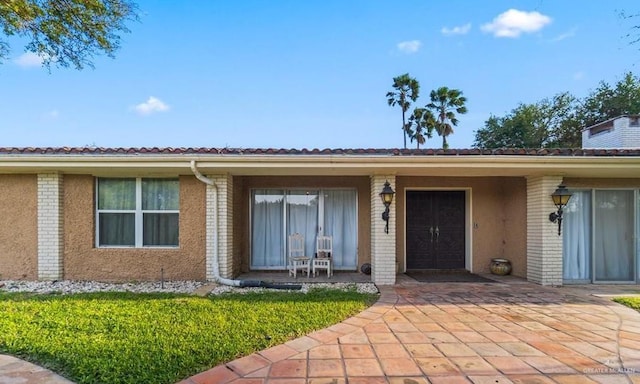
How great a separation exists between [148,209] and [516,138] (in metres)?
24.7

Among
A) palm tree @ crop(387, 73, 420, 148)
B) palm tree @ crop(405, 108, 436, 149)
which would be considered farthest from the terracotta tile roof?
palm tree @ crop(387, 73, 420, 148)

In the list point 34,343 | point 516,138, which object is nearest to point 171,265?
point 34,343

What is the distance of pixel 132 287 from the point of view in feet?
22.5

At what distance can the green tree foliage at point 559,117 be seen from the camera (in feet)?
65.2

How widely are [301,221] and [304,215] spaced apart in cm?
18

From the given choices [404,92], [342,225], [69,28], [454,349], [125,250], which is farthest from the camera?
[404,92]

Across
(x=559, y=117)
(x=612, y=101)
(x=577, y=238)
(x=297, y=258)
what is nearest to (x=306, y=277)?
(x=297, y=258)

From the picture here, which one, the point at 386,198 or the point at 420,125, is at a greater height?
the point at 420,125

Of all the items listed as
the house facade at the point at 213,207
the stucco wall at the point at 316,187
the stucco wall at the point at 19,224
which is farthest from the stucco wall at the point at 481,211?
the stucco wall at the point at 19,224

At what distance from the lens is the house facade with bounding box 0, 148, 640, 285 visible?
6.54 metres

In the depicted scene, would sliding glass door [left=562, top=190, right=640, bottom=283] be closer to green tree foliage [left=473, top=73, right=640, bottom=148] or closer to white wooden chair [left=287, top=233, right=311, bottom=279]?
white wooden chair [left=287, top=233, right=311, bottom=279]

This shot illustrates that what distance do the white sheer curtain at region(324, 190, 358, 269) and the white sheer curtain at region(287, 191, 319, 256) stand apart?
1.07 feet

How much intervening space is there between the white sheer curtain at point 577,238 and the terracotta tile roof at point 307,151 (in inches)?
65.7

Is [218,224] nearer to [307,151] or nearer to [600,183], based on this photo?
[307,151]
